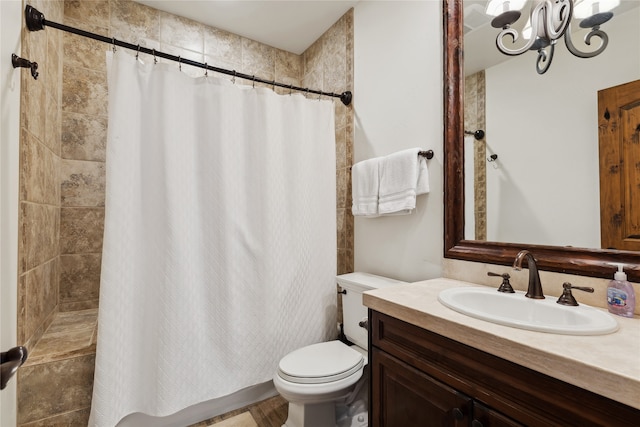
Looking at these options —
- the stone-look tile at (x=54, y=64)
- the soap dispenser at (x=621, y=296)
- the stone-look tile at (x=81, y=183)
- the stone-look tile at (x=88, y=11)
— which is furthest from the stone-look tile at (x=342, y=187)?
the stone-look tile at (x=88, y=11)

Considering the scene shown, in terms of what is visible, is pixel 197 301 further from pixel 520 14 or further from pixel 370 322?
pixel 520 14

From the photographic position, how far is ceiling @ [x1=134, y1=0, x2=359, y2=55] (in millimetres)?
1991

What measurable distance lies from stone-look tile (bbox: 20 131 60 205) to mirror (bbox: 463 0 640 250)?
1.86 m

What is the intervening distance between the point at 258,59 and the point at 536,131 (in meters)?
2.12

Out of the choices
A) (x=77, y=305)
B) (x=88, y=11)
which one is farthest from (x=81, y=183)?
(x=88, y=11)

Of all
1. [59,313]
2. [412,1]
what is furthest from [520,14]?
[59,313]

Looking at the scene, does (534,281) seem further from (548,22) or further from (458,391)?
(548,22)

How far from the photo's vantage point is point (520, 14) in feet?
3.99

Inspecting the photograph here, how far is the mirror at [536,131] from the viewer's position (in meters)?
0.99

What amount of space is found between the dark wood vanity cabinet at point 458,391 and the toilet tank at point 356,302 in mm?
452

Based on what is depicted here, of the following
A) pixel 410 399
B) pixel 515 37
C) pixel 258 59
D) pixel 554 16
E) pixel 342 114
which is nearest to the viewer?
pixel 410 399

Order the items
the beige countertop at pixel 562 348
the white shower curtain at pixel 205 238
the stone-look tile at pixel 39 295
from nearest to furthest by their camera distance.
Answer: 1. the beige countertop at pixel 562 348
2. the stone-look tile at pixel 39 295
3. the white shower curtain at pixel 205 238

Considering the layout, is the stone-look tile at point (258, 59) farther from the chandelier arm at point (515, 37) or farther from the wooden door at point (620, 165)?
the wooden door at point (620, 165)

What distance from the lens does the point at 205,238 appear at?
1570mm
